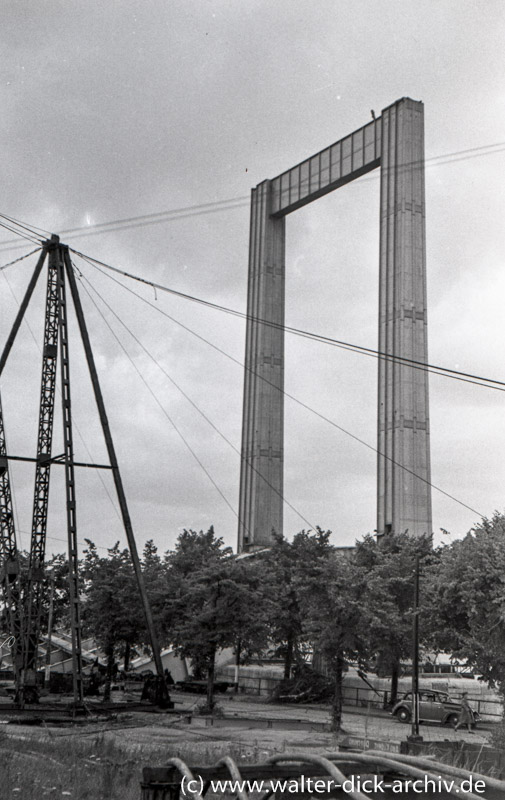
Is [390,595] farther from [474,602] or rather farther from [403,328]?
[403,328]

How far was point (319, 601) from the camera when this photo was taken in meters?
31.0

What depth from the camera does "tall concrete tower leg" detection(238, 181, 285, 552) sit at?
219ft

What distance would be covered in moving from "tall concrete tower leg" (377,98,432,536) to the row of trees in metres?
5.76

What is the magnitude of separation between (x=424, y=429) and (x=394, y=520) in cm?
644

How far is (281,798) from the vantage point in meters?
4.55

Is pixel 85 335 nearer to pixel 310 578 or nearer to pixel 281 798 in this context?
pixel 310 578

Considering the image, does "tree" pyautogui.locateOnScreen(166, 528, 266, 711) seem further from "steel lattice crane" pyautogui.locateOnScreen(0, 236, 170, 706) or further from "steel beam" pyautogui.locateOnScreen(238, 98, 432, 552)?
"steel beam" pyautogui.locateOnScreen(238, 98, 432, 552)

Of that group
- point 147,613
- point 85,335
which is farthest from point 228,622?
point 85,335

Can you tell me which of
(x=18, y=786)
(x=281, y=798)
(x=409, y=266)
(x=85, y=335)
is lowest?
(x=18, y=786)

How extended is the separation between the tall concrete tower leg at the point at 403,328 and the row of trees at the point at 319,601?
227 inches

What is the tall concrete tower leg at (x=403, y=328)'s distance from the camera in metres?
51.4

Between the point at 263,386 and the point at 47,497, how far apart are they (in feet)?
117

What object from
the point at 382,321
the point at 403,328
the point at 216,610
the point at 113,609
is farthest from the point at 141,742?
the point at 382,321

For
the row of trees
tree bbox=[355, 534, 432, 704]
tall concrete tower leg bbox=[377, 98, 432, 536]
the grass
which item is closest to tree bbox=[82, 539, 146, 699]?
the row of trees
